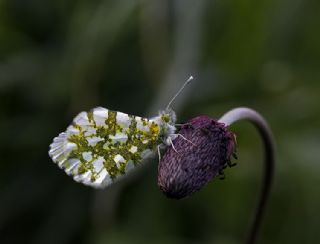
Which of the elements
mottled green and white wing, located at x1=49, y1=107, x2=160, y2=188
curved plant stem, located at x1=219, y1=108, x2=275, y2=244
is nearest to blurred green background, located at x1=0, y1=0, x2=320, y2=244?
curved plant stem, located at x1=219, y1=108, x2=275, y2=244

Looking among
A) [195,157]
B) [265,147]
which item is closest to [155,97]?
[265,147]

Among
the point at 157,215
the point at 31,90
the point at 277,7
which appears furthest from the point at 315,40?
the point at 31,90

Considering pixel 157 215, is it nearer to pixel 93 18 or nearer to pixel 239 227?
pixel 239 227

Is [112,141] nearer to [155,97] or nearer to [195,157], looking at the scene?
[195,157]

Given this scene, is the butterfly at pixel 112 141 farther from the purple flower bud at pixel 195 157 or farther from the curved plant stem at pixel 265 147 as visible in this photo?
the curved plant stem at pixel 265 147

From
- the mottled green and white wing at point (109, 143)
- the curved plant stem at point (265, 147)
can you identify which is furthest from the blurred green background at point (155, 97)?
the mottled green and white wing at point (109, 143)
